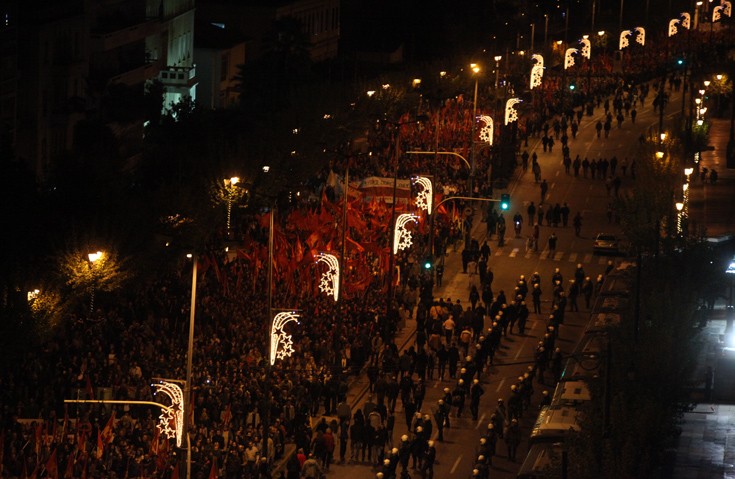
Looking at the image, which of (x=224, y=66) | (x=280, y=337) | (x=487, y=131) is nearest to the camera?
(x=280, y=337)

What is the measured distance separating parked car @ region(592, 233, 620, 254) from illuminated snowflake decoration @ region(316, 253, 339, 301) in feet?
69.0

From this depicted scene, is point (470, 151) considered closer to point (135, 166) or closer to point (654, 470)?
point (135, 166)

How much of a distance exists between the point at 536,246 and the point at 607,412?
3572 cm

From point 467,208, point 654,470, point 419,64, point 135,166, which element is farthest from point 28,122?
point 419,64

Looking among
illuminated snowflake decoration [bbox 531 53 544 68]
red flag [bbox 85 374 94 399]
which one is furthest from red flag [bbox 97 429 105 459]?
illuminated snowflake decoration [bbox 531 53 544 68]

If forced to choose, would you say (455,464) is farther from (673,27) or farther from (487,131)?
(673,27)

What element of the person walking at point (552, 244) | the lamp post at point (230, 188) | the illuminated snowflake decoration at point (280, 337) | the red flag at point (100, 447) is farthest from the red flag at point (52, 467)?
the person walking at point (552, 244)

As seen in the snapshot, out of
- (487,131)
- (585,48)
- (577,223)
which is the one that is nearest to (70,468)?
(577,223)

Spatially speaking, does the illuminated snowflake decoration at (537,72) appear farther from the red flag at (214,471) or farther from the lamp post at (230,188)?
the red flag at (214,471)

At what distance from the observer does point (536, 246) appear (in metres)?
84.9

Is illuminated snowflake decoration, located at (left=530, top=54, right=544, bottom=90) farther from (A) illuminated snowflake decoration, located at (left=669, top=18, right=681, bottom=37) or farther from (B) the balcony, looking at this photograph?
(A) illuminated snowflake decoration, located at (left=669, top=18, right=681, bottom=37)

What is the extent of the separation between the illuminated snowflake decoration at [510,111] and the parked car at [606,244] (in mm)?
18257

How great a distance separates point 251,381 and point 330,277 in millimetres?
11618

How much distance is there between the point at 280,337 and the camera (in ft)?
185
